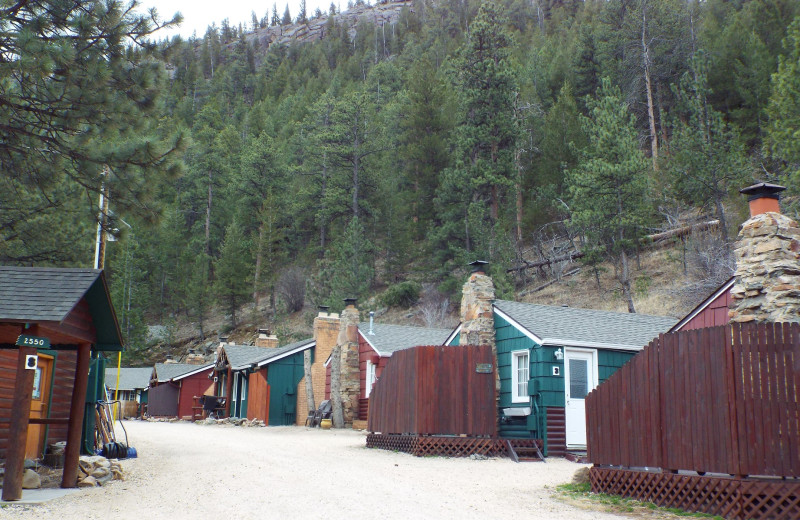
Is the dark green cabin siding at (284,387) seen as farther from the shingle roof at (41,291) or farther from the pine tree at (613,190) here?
the shingle roof at (41,291)

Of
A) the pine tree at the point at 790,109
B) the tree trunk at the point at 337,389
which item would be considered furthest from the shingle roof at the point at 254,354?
the pine tree at the point at 790,109

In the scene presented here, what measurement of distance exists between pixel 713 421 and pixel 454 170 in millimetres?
30819

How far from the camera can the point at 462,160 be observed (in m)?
37.6

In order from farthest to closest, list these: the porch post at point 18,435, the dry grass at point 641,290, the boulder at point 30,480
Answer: the dry grass at point 641,290 → the boulder at point 30,480 → the porch post at point 18,435

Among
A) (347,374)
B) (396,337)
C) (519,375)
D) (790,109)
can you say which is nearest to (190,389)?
(347,374)

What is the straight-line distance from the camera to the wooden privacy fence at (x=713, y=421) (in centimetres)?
670

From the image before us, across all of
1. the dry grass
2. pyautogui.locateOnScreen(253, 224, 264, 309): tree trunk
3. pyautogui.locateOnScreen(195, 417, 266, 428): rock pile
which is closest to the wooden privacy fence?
the dry grass

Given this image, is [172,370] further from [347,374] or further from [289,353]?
[347,374]

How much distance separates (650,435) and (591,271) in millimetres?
24733

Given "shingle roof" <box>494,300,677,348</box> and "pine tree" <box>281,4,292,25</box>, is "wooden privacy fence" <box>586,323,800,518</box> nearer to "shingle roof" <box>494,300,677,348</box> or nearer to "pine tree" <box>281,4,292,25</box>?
"shingle roof" <box>494,300,677,348</box>

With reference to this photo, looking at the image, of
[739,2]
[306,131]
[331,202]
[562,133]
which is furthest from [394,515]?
[306,131]

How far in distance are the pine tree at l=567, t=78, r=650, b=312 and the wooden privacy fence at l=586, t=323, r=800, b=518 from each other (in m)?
19.5

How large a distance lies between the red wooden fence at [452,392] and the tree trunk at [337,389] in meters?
9.21

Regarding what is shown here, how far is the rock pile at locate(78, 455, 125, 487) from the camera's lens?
9711 mm
